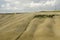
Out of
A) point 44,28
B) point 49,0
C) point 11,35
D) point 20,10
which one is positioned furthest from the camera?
point 20,10

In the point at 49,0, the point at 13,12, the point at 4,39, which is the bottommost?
the point at 13,12

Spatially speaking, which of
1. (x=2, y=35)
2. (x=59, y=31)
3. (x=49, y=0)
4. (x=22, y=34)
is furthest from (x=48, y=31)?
(x=49, y=0)

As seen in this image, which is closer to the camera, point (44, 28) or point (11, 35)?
point (11, 35)

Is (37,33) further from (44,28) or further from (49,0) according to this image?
(49,0)

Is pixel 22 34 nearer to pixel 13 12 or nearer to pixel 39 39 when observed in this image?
pixel 39 39

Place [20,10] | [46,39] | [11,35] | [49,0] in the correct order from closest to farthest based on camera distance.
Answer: [46,39] → [11,35] → [49,0] → [20,10]

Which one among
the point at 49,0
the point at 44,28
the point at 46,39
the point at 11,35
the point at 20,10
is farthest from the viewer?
the point at 20,10

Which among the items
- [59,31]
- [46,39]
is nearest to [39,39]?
[46,39]

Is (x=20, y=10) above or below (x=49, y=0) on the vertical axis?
below

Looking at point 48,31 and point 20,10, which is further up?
point 48,31
